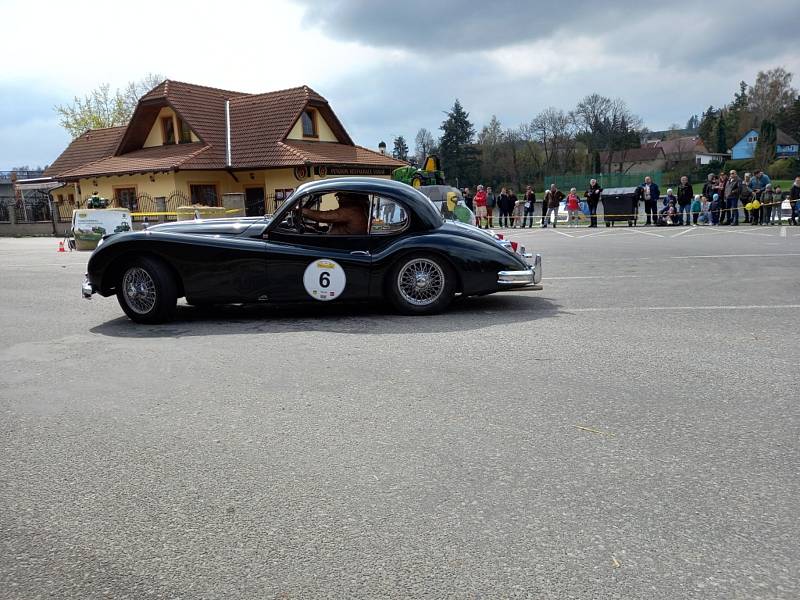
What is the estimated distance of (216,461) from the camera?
11.5 feet

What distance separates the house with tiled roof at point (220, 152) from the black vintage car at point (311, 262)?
79.3 ft

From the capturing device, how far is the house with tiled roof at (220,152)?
108 feet

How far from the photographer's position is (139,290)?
24.4 feet

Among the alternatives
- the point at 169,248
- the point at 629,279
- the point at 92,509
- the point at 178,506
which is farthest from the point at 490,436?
the point at 629,279

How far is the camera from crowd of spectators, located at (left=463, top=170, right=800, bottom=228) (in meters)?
22.3

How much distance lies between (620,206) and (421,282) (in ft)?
72.0

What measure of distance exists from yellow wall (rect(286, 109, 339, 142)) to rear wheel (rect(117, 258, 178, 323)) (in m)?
28.2

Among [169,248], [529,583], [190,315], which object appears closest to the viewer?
[529,583]

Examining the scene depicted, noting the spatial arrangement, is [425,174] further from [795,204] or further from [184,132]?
[184,132]

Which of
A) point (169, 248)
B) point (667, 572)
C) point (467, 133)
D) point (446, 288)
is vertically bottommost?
point (667, 572)

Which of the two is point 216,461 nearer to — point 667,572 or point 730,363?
point 667,572

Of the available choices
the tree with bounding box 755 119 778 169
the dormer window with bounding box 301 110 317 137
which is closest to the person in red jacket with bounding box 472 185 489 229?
the dormer window with bounding box 301 110 317 137

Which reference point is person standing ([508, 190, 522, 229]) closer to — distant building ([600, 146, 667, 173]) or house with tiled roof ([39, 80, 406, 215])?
house with tiled roof ([39, 80, 406, 215])

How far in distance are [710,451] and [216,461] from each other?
8.43 feet
